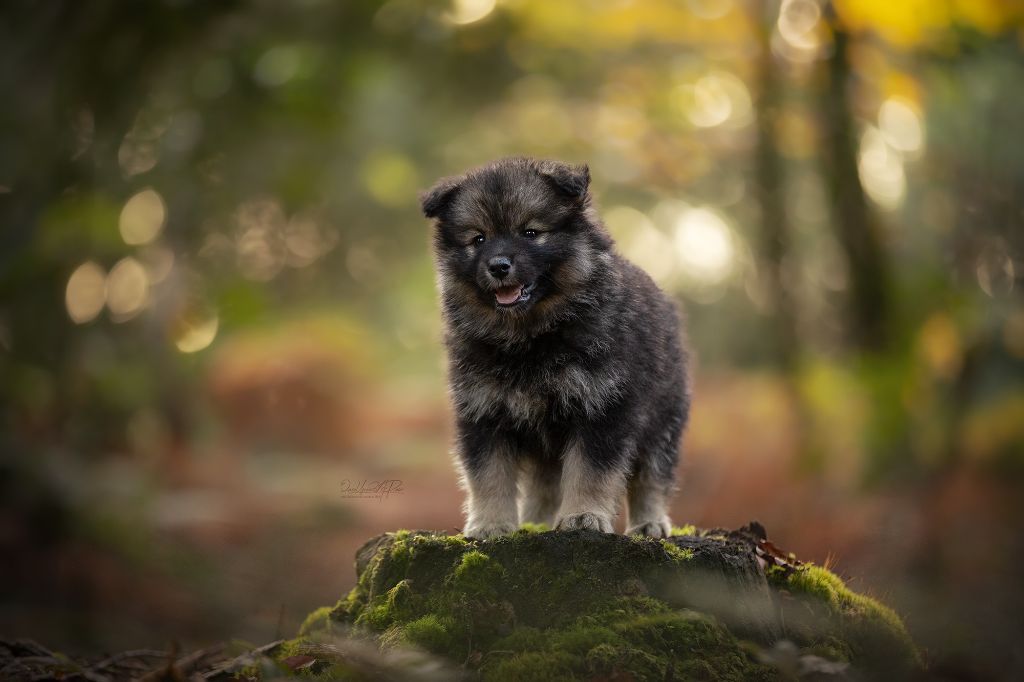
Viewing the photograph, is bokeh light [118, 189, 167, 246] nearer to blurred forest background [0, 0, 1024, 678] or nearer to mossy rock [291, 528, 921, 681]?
blurred forest background [0, 0, 1024, 678]

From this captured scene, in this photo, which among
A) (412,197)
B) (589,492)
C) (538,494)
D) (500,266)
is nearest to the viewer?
(589,492)

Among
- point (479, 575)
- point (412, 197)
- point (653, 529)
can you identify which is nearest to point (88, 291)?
point (412, 197)

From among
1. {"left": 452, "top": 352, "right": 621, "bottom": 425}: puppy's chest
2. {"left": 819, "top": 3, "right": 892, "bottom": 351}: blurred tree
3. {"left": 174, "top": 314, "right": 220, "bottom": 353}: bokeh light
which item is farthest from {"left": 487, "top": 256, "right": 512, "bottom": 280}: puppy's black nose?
{"left": 174, "top": 314, "right": 220, "bottom": 353}: bokeh light

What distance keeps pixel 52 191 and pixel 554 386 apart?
30.1 feet

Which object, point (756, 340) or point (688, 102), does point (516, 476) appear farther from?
point (756, 340)

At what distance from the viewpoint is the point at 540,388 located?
17.6 feet

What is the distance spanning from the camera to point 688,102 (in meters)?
15.4

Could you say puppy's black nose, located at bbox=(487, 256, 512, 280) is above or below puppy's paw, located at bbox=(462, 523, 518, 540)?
above

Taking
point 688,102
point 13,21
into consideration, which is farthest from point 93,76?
point 688,102

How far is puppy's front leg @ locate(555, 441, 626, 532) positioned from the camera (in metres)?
5.10

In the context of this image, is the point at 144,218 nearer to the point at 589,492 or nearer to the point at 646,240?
the point at 646,240

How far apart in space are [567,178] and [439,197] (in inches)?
30.8

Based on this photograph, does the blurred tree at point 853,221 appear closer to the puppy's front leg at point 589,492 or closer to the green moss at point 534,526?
the green moss at point 534,526

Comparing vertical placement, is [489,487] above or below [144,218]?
below
